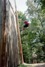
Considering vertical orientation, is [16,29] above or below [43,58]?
above

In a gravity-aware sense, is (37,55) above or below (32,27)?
below

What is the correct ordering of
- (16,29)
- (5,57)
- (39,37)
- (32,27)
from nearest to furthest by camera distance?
(5,57)
(16,29)
(32,27)
(39,37)

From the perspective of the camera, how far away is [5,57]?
7.23 metres

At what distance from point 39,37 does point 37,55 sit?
8.15 feet

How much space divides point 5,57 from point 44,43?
14.8 meters

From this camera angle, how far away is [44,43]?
71.0 feet

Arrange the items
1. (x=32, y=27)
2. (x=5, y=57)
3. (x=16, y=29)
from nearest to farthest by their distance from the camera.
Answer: (x=5, y=57)
(x=16, y=29)
(x=32, y=27)

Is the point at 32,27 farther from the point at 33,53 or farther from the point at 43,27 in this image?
the point at 33,53

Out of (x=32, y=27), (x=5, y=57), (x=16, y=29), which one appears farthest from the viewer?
(x=32, y=27)

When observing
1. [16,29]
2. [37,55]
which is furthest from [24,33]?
[16,29]

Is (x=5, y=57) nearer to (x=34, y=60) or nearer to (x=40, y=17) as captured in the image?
(x=40, y=17)

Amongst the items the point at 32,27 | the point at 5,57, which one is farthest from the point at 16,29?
the point at 32,27

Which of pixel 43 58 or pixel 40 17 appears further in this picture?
pixel 43 58

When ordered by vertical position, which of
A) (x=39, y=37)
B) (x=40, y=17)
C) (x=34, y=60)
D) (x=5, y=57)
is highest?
(x=40, y=17)
